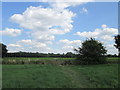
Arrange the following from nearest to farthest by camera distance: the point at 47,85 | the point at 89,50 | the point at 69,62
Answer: the point at 47,85
the point at 89,50
the point at 69,62

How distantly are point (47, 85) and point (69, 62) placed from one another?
13393 mm

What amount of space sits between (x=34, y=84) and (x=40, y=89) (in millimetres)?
748

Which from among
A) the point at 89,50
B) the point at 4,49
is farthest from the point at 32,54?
the point at 89,50

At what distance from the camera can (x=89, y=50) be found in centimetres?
1792

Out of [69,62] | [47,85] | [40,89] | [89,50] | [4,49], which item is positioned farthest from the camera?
[4,49]

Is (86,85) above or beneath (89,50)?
beneath

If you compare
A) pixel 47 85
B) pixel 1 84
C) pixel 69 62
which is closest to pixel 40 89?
pixel 47 85

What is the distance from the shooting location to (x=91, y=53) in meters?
17.6

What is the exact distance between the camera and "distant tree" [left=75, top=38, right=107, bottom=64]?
17891 millimetres

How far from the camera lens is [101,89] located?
6926mm

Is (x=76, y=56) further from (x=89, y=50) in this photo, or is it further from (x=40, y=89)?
(x=40, y=89)

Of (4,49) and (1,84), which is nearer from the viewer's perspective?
(1,84)

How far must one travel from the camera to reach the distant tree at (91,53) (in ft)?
58.7

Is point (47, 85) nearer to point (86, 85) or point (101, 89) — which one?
point (86, 85)
